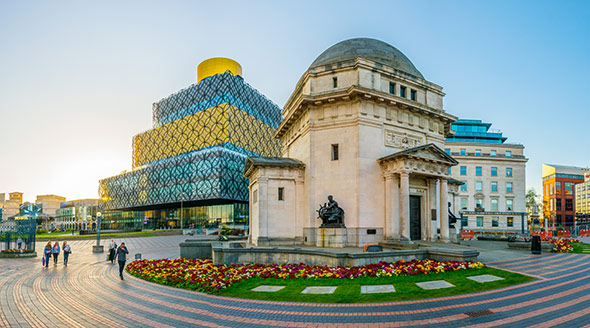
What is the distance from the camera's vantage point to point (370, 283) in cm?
1421

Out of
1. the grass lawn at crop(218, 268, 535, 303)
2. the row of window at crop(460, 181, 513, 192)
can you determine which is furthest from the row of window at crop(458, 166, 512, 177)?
the grass lawn at crop(218, 268, 535, 303)

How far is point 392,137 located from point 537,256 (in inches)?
467

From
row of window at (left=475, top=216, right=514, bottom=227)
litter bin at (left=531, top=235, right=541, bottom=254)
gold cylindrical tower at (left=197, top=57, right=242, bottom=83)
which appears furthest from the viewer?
gold cylindrical tower at (left=197, top=57, right=242, bottom=83)

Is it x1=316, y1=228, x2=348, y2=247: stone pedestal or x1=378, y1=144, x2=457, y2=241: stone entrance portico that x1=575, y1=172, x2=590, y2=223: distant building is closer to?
x1=378, y1=144, x2=457, y2=241: stone entrance portico

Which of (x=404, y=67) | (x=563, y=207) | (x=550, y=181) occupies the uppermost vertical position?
(x=404, y=67)

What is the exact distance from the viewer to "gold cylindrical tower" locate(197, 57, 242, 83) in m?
97.2

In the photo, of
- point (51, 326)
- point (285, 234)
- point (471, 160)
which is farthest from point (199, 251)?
point (471, 160)

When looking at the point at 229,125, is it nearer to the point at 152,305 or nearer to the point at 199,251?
the point at 199,251

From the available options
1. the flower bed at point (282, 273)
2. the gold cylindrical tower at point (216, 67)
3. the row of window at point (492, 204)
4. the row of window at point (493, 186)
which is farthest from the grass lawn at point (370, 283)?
the gold cylindrical tower at point (216, 67)

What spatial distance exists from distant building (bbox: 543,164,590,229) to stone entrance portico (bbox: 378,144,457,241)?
343 ft

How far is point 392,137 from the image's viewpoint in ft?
90.0

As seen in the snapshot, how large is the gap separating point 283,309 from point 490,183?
228 ft

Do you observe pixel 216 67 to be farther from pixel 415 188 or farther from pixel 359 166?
pixel 415 188

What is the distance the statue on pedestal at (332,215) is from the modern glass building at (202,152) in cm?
5588
